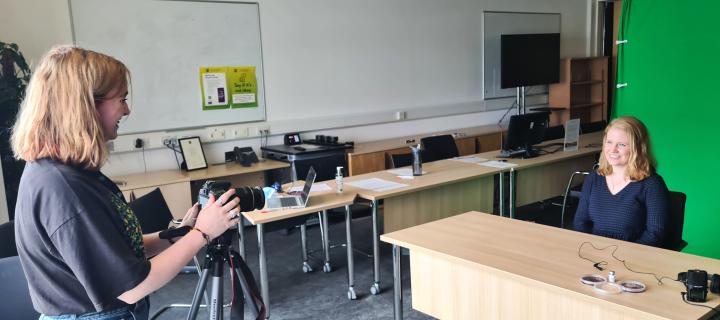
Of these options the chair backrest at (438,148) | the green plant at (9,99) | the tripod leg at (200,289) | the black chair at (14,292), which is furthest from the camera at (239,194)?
the chair backrest at (438,148)

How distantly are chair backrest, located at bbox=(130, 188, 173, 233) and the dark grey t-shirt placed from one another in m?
1.83

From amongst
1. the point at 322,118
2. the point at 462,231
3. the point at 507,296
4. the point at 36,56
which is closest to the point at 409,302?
the point at 462,231

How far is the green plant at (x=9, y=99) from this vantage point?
3924 mm

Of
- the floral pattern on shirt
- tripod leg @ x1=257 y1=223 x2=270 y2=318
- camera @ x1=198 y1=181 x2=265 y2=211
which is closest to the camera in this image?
the floral pattern on shirt

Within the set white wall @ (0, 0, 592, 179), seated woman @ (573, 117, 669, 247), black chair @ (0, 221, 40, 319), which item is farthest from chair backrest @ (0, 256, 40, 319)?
white wall @ (0, 0, 592, 179)

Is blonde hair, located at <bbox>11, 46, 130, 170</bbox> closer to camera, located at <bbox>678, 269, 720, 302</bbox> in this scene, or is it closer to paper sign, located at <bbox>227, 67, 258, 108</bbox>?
camera, located at <bbox>678, 269, 720, 302</bbox>

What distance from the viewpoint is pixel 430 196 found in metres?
3.96

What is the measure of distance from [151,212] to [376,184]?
1467 millimetres

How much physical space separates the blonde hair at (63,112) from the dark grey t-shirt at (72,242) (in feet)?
0.11

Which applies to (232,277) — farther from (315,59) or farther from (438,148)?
(315,59)

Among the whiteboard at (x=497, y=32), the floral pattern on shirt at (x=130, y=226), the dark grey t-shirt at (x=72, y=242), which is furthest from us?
the whiteboard at (x=497, y=32)

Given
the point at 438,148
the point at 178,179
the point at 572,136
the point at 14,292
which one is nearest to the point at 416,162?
the point at 438,148

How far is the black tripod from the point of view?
5.58ft

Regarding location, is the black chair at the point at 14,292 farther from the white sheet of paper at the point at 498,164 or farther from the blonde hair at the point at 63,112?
the white sheet of paper at the point at 498,164
